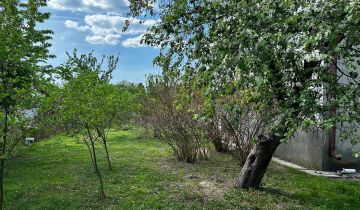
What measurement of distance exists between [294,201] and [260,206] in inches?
28.1

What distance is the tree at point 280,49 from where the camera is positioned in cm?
321

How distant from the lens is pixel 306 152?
939 centimetres

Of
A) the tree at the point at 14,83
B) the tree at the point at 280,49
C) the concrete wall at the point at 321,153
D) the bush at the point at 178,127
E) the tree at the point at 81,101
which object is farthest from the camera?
the bush at the point at 178,127

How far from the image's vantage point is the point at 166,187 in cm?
731

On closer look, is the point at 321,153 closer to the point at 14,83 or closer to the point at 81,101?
the point at 81,101

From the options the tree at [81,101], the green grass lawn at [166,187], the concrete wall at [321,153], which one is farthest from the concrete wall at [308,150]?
the tree at [81,101]

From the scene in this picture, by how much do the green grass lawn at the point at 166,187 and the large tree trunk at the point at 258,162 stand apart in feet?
0.63

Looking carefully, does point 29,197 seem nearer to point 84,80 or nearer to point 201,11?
point 84,80

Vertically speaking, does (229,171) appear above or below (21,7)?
below

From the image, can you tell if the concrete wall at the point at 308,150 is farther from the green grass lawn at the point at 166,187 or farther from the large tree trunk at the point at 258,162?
the large tree trunk at the point at 258,162

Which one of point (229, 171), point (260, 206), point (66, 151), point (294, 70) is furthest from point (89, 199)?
point (66, 151)

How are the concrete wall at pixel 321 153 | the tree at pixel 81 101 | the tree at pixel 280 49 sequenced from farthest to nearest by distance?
the concrete wall at pixel 321 153
the tree at pixel 81 101
the tree at pixel 280 49

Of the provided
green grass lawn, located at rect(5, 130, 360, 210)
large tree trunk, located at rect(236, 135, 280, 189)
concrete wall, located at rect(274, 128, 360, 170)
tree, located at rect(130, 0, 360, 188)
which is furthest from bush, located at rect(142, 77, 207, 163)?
tree, located at rect(130, 0, 360, 188)

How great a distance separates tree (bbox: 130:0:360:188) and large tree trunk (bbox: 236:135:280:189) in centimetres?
156
